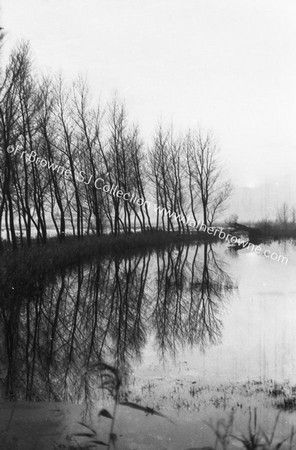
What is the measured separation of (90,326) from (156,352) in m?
2.12

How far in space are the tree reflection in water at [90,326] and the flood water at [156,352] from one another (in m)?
0.03

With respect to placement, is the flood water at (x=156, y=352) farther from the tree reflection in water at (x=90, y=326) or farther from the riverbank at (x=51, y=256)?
the riverbank at (x=51, y=256)

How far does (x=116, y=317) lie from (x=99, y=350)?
8.09 ft

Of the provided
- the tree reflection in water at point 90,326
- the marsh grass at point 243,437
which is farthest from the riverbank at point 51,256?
the marsh grass at point 243,437

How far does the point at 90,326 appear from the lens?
8.72 metres

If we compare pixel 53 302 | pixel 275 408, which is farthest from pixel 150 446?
pixel 53 302

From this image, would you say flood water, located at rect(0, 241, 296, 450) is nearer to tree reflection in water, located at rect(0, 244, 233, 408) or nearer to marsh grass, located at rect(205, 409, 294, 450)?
tree reflection in water, located at rect(0, 244, 233, 408)

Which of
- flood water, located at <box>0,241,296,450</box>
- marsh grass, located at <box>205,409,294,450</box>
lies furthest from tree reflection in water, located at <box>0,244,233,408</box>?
marsh grass, located at <box>205,409,294,450</box>

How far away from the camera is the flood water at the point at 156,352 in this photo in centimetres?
467

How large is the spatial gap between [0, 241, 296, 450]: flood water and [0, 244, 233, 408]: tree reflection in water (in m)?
0.03

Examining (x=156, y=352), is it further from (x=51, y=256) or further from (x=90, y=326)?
(x=51, y=256)

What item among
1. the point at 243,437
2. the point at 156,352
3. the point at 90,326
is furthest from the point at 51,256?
the point at 243,437

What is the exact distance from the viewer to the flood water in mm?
4672

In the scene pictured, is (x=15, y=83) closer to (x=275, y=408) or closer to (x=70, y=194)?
(x=275, y=408)
